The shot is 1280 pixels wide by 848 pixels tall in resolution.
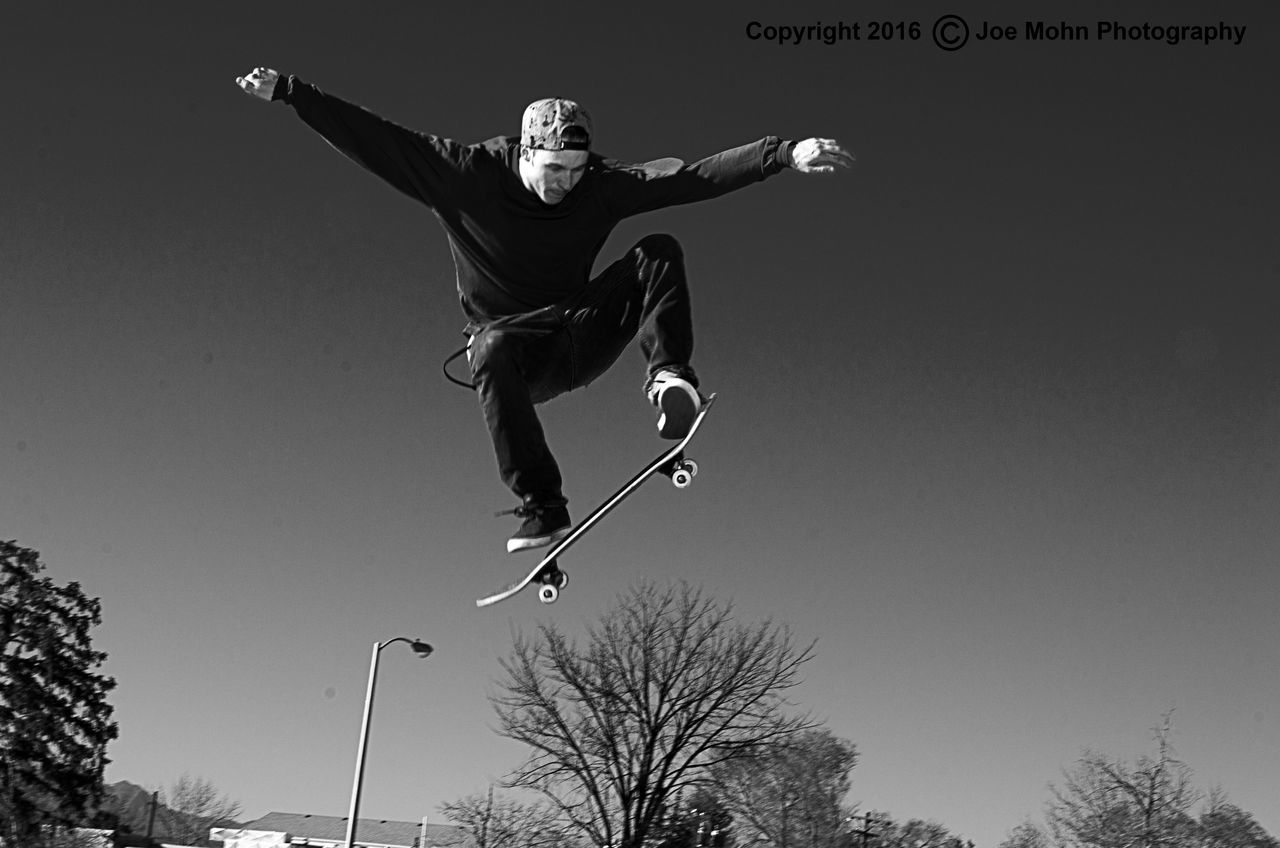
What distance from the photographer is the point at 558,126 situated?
6035 millimetres

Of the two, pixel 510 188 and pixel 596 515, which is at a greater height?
pixel 510 188

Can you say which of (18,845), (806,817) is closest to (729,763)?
(806,817)

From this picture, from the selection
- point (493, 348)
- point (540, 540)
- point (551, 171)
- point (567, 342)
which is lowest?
point (540, 540)

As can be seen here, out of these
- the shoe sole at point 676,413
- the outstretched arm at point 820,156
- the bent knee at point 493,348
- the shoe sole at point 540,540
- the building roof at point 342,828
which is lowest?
the shoe sole at point 540,540

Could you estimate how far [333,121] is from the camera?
608cm

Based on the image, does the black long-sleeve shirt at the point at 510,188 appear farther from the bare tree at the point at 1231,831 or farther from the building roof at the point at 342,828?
the building roof at the point at 342,828

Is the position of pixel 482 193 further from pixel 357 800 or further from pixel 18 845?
pixel 18 845

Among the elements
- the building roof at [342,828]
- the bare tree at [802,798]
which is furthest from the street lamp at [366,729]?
the building roof at [342,828]

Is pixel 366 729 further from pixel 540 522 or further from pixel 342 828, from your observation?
pixel 342 828

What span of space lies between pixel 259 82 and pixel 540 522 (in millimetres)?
2482

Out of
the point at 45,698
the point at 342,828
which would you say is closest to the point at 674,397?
the point at 45,698

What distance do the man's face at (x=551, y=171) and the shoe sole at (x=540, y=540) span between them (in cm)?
166

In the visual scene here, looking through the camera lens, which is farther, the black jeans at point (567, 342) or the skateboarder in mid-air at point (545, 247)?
the black jeans at point (567, 342)

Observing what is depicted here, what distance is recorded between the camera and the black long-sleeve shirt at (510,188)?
6125 millimetres
